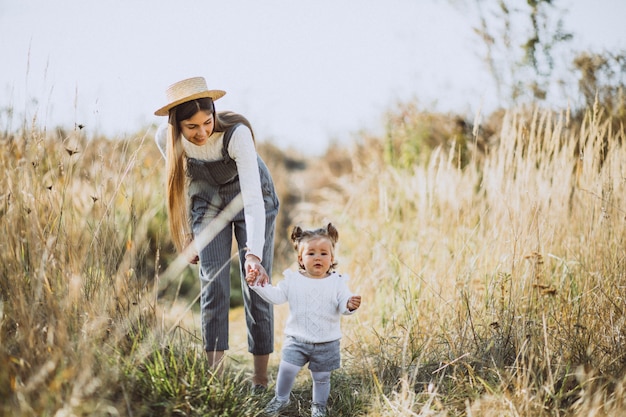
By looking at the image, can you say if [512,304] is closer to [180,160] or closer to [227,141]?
[227,141]

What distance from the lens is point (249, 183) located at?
9.21 feet

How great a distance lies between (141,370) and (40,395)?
0.49m

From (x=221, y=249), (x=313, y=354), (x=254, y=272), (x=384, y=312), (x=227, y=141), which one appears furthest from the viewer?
(x=384, y=312)

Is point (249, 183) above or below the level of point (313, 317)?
Answer: above

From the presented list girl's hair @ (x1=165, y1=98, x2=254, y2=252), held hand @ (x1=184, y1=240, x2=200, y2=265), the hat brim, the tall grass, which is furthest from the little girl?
the hat brim

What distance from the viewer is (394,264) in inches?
169

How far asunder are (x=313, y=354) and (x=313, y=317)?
175mm

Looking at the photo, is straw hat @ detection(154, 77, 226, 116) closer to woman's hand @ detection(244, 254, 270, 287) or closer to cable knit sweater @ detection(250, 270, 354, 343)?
woman's hand @ detection(244, 254, 270, 287)

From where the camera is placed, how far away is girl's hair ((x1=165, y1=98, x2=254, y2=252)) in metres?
2.74

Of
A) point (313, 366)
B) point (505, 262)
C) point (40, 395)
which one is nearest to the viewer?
point (40, 395)

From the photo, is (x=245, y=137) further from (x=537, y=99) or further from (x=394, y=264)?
(x=537, y=99)

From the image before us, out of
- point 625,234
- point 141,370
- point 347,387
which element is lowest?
point 347,387

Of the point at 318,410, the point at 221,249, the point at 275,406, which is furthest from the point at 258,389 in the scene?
the point at 221,249

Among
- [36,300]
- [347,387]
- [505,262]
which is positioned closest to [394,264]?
[505,262]
